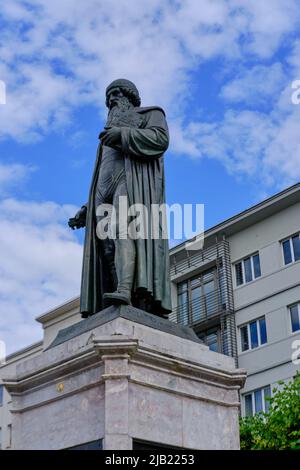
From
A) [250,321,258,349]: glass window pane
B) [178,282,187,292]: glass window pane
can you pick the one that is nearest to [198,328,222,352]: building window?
[250,321,258,349]: glass window pane

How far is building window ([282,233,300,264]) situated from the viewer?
4097 centimetres

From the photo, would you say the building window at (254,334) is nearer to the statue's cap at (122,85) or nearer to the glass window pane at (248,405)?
the glass window pane at (248,405)

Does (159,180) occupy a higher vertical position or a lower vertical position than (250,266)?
lower

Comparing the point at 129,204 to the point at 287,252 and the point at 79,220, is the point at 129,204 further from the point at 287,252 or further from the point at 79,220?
the point at 287,252

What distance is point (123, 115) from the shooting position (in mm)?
10773

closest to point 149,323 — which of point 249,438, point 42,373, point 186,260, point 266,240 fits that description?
point 42,373

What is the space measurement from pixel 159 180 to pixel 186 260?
36986mm

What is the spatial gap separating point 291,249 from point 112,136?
32.2m

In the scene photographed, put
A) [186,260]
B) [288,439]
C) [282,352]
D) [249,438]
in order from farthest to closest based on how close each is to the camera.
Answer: [186,260], [282,352], [249,438], [288,439]

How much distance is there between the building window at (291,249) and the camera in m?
41.0

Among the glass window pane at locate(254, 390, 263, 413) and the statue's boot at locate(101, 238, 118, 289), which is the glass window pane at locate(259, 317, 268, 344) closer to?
the glass window pane at locate(254, 390, 263, 413)

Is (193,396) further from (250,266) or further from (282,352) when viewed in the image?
(250,266)

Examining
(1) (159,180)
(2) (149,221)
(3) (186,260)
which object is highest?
(3) (186,260)

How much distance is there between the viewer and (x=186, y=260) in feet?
156
